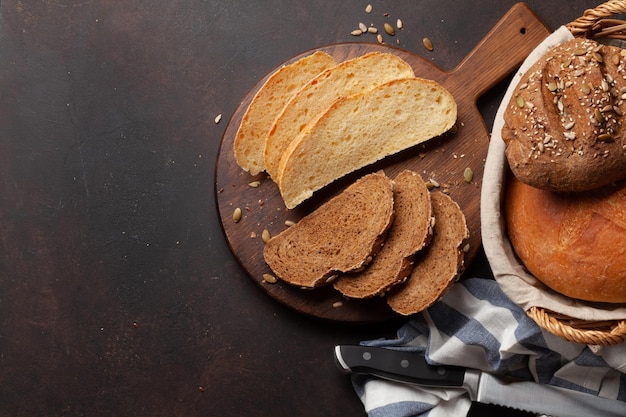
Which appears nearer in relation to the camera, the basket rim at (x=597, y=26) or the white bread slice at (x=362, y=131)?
the basket rim at (x=597, y=26)

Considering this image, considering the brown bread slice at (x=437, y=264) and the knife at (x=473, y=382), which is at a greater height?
the brown bread slice at (x=437, y=264)

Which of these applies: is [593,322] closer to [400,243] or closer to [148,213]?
[400,243]

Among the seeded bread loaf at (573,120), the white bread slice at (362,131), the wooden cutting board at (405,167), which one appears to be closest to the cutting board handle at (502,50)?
the wooden cutting board at (405,167)

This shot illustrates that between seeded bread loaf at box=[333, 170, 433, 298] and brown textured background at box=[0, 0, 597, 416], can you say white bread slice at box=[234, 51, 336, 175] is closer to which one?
brown textured background at box=[0, 0, 597, 416]

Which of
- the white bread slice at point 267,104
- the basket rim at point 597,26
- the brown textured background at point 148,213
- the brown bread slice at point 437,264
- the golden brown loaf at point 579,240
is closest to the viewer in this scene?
the golden brown loaf at point 579,240

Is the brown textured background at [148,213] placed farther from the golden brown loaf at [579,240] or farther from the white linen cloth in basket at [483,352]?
the golden brown loaf at [579,240]

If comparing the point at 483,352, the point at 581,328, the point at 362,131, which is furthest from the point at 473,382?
the point at 362,131

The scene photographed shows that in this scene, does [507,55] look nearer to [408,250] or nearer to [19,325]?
[408,250]
